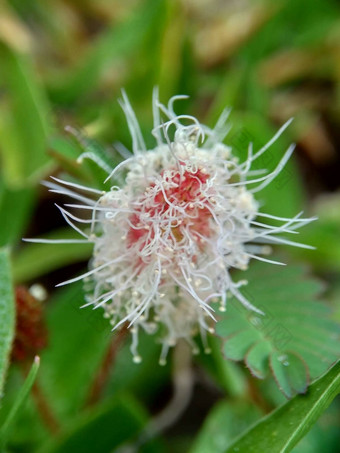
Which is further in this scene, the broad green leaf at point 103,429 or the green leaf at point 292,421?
the broad green leaf at point 103,429

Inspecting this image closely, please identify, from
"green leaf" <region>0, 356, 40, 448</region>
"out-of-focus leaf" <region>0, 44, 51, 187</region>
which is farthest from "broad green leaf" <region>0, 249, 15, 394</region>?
"out-of-focus leaf" <region>0, 44, 51, 187</region>

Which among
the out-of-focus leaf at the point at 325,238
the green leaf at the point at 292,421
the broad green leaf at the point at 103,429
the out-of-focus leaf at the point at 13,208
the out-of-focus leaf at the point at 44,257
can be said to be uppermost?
the out-of-focus leaf at the point at 13,208

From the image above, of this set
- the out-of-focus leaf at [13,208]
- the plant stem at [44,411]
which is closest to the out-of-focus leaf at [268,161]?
the out-of-focus leaf at [13,208]

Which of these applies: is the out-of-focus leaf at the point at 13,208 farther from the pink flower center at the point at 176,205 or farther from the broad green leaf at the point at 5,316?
the pink flower center at the point at 176,205

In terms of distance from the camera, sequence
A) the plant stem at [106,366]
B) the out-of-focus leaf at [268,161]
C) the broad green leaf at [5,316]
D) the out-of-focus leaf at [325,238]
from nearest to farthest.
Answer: the broad green leaf at [5,316]
the plant stem at [106,366]
the out-of-focus leaf at [268,161]
the out-of-focus leaf at [325,238]

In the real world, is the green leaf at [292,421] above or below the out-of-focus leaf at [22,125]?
below

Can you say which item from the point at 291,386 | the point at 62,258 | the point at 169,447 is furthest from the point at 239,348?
the point at 62,258

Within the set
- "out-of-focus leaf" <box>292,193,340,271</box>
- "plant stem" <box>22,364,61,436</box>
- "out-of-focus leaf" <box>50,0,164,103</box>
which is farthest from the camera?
"out-of-focus leaf" <box>50,0,164,103</box>

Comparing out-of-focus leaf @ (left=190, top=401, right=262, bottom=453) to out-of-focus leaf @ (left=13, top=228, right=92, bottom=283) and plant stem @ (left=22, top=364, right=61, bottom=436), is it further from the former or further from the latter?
out-of-focus leaf @ (left=13, top=228, right=92, bottom=283)
